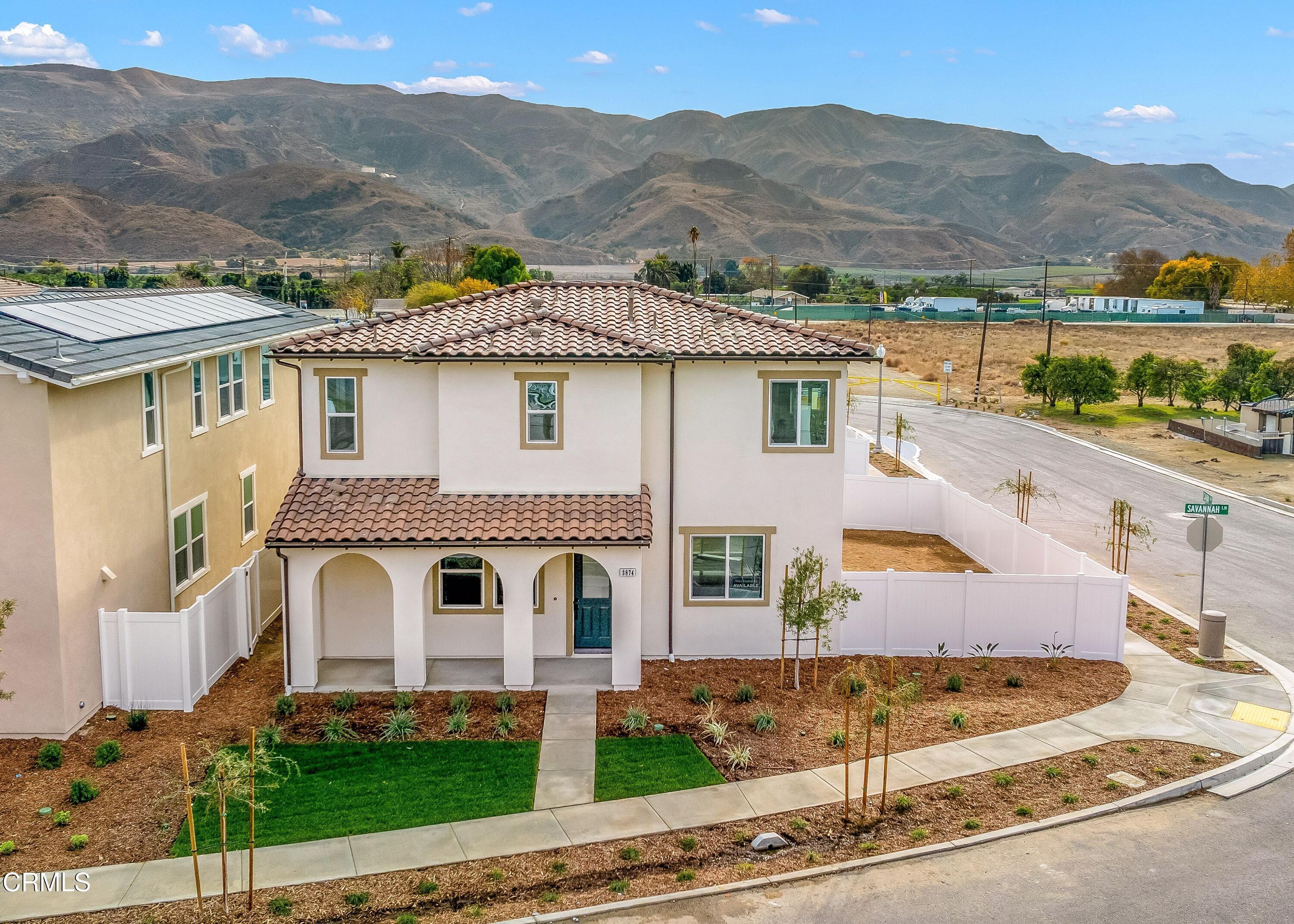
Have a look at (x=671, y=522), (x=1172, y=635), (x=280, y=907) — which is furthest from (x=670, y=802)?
(x=1172, y=635)

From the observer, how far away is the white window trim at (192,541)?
19266 mm

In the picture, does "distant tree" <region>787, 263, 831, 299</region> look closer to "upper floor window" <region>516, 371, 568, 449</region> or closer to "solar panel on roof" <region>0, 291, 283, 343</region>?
"solar panel on roof" <region>0, 291, 283, 343</region>

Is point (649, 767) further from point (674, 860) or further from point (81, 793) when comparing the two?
point (81, 793)

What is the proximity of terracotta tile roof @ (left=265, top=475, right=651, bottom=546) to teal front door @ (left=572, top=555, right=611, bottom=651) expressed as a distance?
5.38 ft

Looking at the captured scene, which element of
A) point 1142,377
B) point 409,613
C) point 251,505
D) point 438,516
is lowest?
point 409,613

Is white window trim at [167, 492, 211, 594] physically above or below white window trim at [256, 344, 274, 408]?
below

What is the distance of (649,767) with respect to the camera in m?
15.1

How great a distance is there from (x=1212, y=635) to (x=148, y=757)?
18650 millimetres

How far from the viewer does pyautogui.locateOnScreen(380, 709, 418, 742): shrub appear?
16.0 meters

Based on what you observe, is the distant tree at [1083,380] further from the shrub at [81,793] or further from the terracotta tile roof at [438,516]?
the shrub at [81,793]

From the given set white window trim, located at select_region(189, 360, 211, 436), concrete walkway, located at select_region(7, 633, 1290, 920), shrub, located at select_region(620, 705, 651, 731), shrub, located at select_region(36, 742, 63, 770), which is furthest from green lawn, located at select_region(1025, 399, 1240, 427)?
shrub, located at select_region(36, 742, 63, 770)

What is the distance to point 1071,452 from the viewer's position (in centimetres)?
4491

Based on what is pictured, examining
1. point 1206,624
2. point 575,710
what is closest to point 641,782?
point 575,710

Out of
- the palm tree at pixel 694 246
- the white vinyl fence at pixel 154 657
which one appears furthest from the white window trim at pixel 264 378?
the palm tree at pixel 694 246
